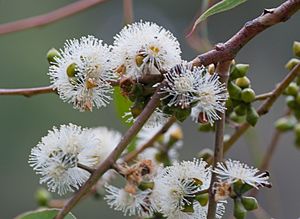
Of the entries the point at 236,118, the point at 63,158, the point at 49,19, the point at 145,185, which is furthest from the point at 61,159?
the point at 49,19

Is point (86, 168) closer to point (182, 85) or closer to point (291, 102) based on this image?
point (182, 85)

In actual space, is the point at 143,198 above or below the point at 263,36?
above

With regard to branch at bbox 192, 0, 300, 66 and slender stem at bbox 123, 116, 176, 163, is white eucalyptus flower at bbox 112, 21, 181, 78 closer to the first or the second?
branch at bbox 192, 0, 300, 66

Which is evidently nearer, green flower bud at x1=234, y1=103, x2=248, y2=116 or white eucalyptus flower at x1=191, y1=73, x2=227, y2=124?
white eucalyptus flower at x1=191, y1=73, x2=227, y2=124

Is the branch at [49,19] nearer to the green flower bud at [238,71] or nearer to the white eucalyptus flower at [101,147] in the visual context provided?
the white eucalyptus flower at [101,147]

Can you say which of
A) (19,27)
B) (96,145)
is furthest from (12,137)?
(96,145)

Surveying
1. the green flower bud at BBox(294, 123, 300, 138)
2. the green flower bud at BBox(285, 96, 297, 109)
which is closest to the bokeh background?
the green flower bud at BBox(294, 123, 300, 138)

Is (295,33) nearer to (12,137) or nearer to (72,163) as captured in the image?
(12,137)
